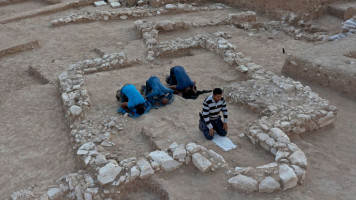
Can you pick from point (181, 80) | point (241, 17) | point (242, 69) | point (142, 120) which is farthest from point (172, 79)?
point (241, 17)

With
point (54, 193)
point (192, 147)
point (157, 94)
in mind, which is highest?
point (157, 94)

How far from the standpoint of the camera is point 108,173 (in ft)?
16.4

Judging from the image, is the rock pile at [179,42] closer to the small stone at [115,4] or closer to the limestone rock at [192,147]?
the small stone at [115,4]

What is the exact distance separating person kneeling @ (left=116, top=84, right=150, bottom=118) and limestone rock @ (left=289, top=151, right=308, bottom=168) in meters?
3.17

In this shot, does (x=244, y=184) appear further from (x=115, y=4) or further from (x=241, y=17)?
(x=115, y=4)

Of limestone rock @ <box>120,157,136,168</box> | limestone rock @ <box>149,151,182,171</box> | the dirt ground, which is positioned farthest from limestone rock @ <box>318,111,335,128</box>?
limestone rock @ <box>120,157,136,168</box>

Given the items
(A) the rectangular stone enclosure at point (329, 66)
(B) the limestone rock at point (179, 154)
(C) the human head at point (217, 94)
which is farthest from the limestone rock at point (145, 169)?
(A) the rectangular stone enclosure at point (329, 66)

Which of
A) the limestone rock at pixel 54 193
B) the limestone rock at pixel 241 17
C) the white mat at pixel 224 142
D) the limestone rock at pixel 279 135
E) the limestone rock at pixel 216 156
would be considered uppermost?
the limestone rock at pixel 241 17

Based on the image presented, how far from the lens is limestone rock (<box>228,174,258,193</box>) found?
185 inches

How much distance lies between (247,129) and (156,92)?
2.15 metres

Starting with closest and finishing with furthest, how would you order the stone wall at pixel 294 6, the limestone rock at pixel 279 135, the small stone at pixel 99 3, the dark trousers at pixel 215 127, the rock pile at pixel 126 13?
1. the limestone rock at pixel 279 135
2. the dark trousers at pixel 215 127
3. the rock pile at pixel 126 13
4. the stone wall at pixel 294 6
5. the small stone at pixel 99 3

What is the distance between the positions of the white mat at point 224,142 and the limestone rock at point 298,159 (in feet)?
3.31

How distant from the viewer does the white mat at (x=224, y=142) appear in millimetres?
5738

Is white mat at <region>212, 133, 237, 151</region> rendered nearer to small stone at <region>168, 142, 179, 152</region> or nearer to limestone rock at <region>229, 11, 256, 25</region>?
small stone at <region>168, 142, 179, 152</region>
